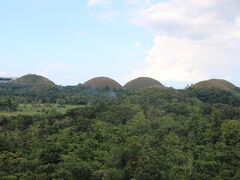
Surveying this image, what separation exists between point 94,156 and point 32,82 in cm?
4534

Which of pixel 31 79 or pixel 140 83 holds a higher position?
pixel 31 79

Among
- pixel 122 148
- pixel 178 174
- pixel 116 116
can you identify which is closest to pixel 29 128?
pixel 116 116

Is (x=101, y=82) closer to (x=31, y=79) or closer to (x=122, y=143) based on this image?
(x=31, y=79)

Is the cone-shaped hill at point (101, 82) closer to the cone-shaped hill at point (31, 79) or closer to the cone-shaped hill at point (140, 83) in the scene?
the cone-shaped hill at point (140, 83)

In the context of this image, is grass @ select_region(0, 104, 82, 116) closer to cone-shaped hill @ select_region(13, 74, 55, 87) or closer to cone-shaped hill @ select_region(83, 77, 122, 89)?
cone-shaped hill @ select_region(83, 77, 122, 89)

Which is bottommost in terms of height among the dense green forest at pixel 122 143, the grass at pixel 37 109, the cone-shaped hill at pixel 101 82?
the dense green forest at pixel 122 143

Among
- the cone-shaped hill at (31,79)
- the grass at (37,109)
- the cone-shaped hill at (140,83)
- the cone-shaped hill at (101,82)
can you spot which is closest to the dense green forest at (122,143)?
the grass at (37,109)

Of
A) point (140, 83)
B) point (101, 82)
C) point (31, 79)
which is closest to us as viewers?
point (101, 82)

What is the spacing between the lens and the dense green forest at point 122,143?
20.6 metres

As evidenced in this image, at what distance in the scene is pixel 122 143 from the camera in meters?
24.1

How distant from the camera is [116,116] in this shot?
98.6 ft

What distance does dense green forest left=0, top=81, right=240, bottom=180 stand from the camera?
20625 mm

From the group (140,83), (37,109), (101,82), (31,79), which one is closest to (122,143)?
(37,109)

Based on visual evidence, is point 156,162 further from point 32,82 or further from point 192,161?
point 32,82
